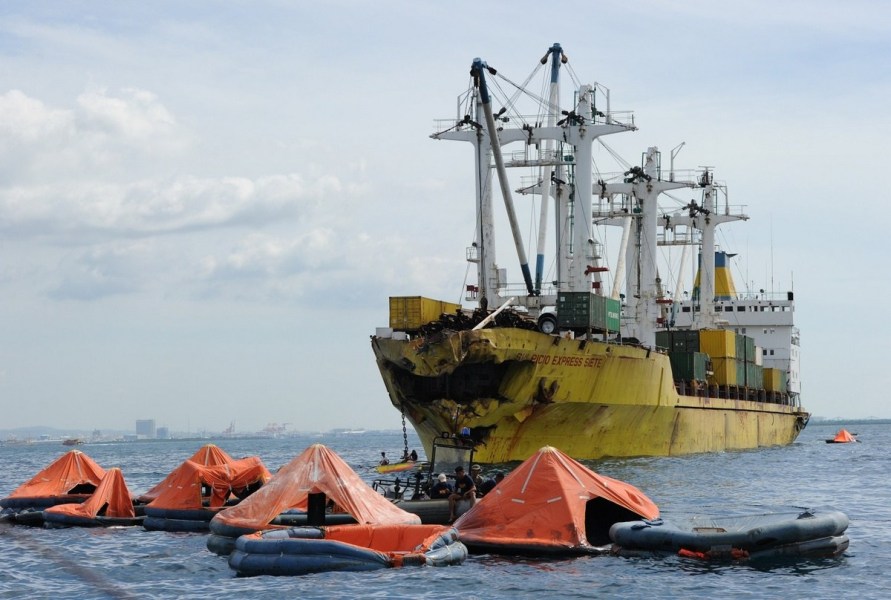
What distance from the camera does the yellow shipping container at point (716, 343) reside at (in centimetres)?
7188

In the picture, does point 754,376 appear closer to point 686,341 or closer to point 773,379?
point 773,379

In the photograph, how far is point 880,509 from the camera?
113ft

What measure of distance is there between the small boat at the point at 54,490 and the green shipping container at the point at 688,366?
38.5m

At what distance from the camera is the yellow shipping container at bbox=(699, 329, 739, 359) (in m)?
71.9

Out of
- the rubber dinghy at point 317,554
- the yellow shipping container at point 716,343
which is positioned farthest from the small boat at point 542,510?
the yellow shipping container at point 716,343

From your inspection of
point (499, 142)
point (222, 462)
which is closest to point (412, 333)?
point (499, 142)

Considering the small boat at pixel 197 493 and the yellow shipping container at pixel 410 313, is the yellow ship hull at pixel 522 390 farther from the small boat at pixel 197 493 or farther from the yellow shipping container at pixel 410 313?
the small boat at pixel 197 493

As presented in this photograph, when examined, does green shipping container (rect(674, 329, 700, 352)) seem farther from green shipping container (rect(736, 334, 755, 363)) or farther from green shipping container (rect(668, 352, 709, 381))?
green shipping container (rect(736, 334, 755, 363))

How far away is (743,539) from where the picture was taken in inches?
911

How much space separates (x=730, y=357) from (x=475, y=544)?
51.4 m

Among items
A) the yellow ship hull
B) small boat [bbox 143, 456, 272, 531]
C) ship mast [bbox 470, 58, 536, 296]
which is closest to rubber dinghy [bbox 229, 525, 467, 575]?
small boat [bbox 143, 456, 272, 531]

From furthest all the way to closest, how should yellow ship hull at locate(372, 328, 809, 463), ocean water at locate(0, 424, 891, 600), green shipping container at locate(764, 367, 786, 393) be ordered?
green shipping container at locate(764, 367, 786, 393), yellow ship hull at locate(372, 328, 809, 463), ocean water at locate(0, 424, 891, 600)

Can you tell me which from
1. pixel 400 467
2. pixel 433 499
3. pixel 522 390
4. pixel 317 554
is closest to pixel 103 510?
pixel 433 499

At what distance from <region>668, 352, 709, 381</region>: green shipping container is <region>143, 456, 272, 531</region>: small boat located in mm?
38549
